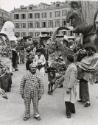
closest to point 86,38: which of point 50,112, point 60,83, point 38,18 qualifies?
point 60,83

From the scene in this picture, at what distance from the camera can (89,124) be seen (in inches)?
265

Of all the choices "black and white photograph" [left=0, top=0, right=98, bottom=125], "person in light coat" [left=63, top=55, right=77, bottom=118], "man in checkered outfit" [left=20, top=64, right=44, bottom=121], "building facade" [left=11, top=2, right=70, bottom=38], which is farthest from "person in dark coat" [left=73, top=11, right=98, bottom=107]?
"building facade" [left=11, top=2, right=70, bottom=38]

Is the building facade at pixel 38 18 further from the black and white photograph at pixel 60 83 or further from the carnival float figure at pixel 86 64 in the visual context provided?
the carnival float figure at pixel 86 64

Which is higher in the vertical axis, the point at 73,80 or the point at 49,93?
the point at 73,80

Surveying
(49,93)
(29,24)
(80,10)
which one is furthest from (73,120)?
(29,24)

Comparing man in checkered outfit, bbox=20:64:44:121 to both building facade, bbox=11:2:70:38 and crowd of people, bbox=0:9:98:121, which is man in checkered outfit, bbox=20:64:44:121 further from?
building facade, bbox=11:2:70:38

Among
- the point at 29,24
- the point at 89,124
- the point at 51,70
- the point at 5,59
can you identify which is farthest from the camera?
the point at 29,24

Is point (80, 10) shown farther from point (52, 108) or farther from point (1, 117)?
point (1, 117)

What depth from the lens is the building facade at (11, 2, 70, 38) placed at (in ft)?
198

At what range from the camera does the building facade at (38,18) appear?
60281 mm

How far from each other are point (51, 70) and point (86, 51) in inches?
80.8

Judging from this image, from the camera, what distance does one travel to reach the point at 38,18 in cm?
6309

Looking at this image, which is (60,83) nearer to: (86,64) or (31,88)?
(86,64)

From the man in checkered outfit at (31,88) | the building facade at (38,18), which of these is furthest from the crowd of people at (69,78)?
the building facade at (38,18)
